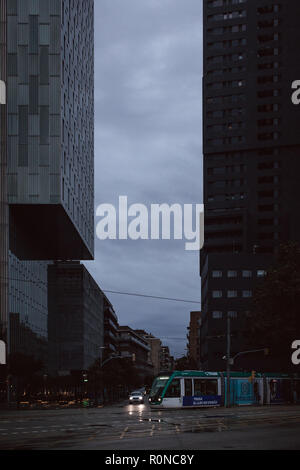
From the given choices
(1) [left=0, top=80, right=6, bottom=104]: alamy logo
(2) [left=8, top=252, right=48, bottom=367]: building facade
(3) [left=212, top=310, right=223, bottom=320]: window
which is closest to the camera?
(1) [left=0, top=80, right=6, bottom=104]: alamy logo

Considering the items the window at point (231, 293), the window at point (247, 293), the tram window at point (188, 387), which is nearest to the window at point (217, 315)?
the window at point (231, 293)

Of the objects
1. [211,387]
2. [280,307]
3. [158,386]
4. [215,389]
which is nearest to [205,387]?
[211,387]

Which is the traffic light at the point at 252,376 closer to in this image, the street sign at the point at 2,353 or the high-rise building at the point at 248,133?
the street sign at the point at 2,353

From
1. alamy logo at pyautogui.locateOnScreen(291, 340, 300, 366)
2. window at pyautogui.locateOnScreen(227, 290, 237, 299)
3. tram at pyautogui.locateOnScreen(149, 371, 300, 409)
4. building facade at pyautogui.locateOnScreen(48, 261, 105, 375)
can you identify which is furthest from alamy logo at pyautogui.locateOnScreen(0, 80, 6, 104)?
window at pyautogui.locateOnScreen(227, 290, 237, 299)

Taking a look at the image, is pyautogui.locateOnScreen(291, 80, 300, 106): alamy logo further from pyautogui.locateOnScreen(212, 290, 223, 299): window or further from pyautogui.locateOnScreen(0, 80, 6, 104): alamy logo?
pyautogui.locateOnScreen(0, 80, 6, 104): alamy logo

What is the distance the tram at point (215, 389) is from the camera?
169 ft

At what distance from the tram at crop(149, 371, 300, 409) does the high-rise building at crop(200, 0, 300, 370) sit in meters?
65.5

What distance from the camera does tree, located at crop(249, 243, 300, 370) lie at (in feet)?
206

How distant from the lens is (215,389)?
5503cm

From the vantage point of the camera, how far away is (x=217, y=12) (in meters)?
146

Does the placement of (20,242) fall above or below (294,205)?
below
